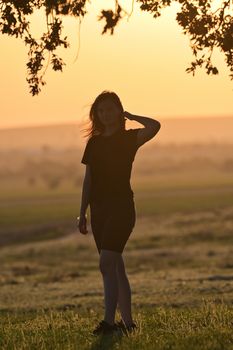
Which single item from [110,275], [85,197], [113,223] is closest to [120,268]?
[110,275]

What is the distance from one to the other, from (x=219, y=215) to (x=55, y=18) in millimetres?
67587

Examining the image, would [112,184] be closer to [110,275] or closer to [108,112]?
[108,112]

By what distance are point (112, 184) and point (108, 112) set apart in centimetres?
87

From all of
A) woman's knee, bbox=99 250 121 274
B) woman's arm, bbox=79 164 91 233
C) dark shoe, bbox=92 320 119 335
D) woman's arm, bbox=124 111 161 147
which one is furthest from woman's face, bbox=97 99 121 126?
dark shoe, bbox=92 320 119 335

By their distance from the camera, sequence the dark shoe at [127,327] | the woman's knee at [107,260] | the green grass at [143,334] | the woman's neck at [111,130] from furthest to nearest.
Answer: the dark shoe at [127,327], the woman's neck at [111,130], the woman's knee at [107,260], the green grass at [143,334]

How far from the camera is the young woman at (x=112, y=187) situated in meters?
13.1

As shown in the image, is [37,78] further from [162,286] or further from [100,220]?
[162,286]

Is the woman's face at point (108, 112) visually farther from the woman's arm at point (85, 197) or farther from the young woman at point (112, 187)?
the woman's arm at point (85, 197)

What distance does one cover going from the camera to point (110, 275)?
518 inches

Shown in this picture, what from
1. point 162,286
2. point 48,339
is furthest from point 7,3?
point 162,286

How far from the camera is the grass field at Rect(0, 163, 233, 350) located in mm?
13469

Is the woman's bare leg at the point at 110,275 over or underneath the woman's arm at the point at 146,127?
underneath

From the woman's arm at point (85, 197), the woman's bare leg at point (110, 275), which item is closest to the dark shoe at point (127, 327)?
the woman's bare leg at point (110, 275)

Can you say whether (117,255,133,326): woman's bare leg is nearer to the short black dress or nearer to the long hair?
the short black dress
